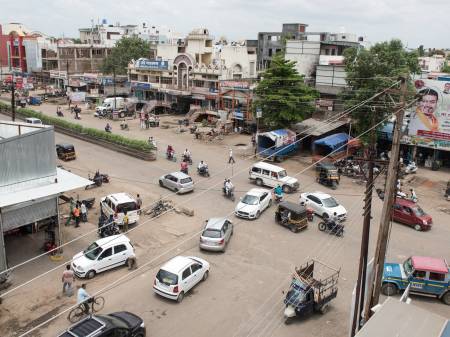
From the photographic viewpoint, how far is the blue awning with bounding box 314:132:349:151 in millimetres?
36188

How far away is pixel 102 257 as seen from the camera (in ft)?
61.2

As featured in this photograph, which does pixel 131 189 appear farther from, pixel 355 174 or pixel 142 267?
pixel 355 174

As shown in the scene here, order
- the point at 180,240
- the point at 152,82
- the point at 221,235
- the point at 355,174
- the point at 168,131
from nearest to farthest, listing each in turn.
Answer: the point at 221,235 < the point at 180,240 < the point at 355,174 < the point at 168,131 < the point at 152,82

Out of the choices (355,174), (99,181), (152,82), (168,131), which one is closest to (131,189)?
(99,181)

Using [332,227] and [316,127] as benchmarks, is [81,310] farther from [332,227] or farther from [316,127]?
[316,127]

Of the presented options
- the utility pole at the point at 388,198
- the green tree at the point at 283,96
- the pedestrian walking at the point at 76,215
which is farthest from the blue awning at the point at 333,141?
the utility pole at the point at 388,198

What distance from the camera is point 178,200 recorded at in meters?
27.9

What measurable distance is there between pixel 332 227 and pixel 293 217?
7.13 ft

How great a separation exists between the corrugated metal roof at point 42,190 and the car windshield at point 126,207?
280 cm

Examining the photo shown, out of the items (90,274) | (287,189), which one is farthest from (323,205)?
(90,274)

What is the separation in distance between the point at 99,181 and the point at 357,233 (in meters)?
17.2

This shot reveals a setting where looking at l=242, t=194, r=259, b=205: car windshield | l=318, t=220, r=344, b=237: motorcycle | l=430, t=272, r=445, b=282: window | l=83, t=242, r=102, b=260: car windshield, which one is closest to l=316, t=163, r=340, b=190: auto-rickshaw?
l=318, t=220, r=344, b=237: motorcycle

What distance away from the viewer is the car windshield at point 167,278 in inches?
650

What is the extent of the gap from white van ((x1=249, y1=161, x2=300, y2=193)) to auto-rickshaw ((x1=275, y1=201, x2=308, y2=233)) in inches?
225
